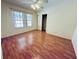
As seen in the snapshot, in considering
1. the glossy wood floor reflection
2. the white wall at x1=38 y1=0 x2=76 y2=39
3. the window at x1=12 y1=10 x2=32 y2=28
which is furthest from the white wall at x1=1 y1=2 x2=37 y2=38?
the white wall at x1=38 y1=0 x2=76 y2=39

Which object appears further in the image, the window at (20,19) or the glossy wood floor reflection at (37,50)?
the window at (20,19)

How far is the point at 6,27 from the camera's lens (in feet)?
18.6

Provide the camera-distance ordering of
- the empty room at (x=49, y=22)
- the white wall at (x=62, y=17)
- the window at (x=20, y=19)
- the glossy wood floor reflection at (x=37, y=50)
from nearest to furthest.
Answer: the glossy wood floor reflection at (x=37, y=50) < the empty room at (x=49, y=22) < the white wall at (x=62, y=17) < the window at (x=20, y=19)

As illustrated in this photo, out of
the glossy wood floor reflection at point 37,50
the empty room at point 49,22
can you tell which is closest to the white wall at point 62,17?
the empty room at point 49,22

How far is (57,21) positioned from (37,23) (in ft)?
16.2

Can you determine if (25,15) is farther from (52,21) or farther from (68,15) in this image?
(68,15)

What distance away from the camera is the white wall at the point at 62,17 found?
4819 mm

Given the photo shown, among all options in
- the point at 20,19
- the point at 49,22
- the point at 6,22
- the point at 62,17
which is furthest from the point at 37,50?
the point at 20,19

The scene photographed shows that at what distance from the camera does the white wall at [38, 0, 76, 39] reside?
15.8 feet

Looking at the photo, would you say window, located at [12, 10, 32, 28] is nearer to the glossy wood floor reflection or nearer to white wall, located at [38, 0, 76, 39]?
A: white wall, located at [38, 0, 76, 39]

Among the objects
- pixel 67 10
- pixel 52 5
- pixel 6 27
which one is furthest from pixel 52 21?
pixel 6 27

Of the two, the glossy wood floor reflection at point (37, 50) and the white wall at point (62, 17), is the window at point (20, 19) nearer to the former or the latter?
the white wall at point (62, 17)

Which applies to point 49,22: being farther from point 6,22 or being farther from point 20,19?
point 6,22

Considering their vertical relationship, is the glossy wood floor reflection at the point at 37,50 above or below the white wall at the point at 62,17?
below
